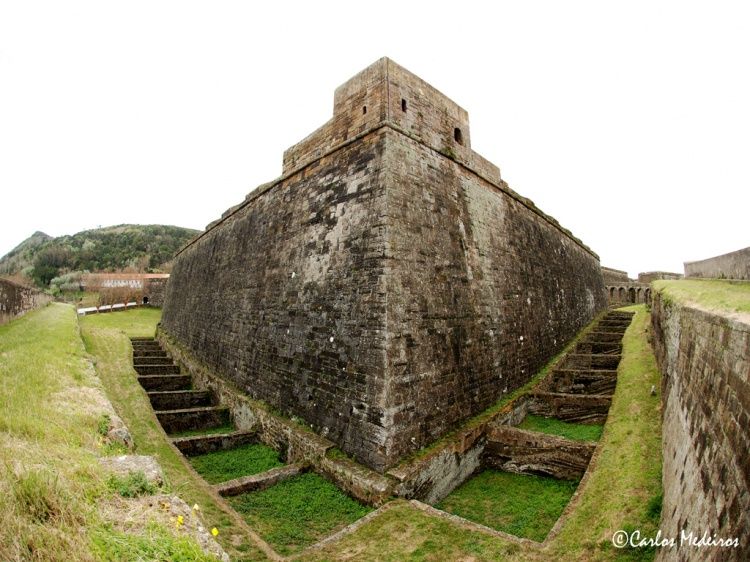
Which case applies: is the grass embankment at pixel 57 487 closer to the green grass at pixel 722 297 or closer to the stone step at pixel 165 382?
the green grass at pixel 722 297

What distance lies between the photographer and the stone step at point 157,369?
50.4 ft

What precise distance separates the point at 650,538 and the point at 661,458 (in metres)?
1.86

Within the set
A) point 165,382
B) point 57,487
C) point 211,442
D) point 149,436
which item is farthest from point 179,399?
point 57,487

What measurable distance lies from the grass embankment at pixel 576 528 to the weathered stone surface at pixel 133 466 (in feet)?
6.66

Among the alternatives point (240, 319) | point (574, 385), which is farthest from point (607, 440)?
point (240, 319)

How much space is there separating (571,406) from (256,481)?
7.26m

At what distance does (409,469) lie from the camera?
603 cm

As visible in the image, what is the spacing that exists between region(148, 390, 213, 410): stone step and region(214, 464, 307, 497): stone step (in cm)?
609

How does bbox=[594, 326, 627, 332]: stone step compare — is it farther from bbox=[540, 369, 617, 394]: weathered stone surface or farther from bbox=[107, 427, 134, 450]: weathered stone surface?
bbox=[107, 427, 134, 450]: weathered stone surface

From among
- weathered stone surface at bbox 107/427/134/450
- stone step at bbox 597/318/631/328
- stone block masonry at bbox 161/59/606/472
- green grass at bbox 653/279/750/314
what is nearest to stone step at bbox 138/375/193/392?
stone block masonry at bbox 161/59/606/472

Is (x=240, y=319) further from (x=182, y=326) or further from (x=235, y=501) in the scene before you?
(x=182, y=326)

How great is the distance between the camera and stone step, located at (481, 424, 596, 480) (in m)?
7.00

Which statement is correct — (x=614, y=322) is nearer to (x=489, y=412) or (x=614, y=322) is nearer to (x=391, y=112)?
(x=489, y=412)

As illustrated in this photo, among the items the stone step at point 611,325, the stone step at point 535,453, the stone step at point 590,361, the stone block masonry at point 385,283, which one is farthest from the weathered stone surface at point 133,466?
the stone step at point 611,325
